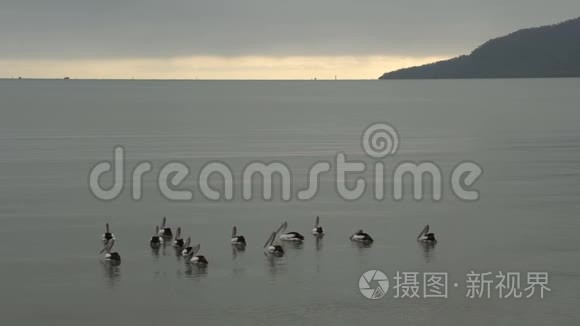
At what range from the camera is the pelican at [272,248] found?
3676 cm

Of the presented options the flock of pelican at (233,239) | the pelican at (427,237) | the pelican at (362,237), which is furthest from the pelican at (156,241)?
the pelican at (427,237)

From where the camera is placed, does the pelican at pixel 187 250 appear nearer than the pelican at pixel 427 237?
Yes

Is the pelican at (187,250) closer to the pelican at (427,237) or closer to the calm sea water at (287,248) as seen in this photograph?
the calm sea water at (287,248)

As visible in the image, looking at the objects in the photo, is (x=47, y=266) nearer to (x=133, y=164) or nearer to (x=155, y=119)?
(x=133, y=164)

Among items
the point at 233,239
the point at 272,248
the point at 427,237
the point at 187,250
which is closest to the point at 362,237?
the point at 427,237

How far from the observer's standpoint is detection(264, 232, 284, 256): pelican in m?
36.8

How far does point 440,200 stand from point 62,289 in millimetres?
22573

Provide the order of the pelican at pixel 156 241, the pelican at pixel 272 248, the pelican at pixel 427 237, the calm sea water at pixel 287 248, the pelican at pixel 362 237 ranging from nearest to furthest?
the calm sea water at pixel 287 248, the pelican at pixel 272 248, the pelican at pixel 156 241, the pelican at pixel 362 237, the pelican at pixel 427 237

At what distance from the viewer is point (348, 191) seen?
52562 mm

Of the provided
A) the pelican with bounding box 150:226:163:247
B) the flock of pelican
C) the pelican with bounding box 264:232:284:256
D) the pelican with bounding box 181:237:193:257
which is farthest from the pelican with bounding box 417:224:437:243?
the pelican with bounding box 150:226:163:247

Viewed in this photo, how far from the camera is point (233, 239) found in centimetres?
3822

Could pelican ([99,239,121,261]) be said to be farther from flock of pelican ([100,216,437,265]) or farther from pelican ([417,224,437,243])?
pelican ([417,224,437,243])

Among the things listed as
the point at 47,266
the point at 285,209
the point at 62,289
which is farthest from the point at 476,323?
the point at 285,209

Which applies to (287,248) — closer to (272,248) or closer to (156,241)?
(272,248)
